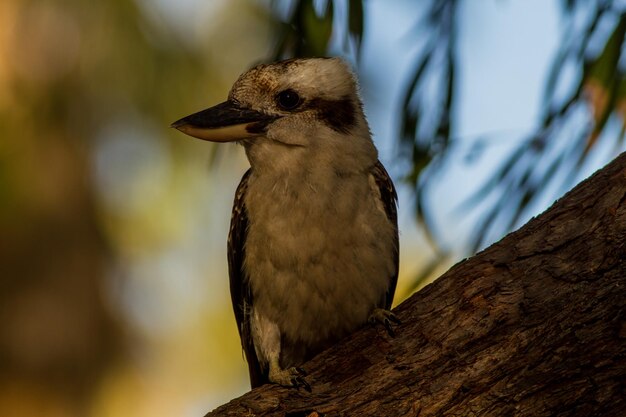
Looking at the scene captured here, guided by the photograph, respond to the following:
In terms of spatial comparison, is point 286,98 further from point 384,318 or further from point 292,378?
point 292,378

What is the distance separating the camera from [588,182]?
2762 mm

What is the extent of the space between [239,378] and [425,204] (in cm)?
341

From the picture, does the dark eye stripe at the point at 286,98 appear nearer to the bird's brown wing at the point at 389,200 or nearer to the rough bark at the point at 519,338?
the bird's brown wing at the point at 389,200

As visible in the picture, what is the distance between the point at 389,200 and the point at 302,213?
357 mm

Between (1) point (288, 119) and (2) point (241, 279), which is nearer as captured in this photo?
(1) point (288, 119)

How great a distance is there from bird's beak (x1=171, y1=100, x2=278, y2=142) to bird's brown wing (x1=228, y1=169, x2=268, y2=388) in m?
0.21

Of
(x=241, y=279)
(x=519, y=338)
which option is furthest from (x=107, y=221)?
(x=519, y=338)

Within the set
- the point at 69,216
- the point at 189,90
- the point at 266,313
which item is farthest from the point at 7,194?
the point at 266,313

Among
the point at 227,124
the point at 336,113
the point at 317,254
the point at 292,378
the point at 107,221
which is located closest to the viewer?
the point at 292,378

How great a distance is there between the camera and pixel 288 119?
340 centimetres

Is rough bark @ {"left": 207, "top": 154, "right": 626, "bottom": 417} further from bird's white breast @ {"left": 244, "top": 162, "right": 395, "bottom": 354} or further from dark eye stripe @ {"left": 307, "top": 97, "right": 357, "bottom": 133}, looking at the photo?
dark eye stripe @ {"left": 307, "top": 97, "right": 357, "bottom": 133}

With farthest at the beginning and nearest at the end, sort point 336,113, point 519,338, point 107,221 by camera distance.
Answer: point 107,221
point 336,113
point 519,338

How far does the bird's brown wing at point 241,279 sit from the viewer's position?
3.50 metres

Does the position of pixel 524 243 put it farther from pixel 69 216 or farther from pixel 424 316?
pixel 69 216
